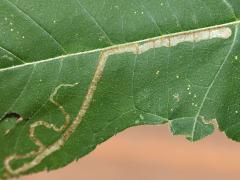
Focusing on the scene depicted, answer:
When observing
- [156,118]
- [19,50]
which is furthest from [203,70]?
[19,50]

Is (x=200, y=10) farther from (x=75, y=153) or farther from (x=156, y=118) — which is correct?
(x=75, y=153)

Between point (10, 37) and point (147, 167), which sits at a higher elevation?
point (10, 37)

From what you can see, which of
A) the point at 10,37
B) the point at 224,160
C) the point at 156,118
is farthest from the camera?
the point at 224,160

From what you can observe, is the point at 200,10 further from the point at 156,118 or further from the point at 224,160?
the point at 224,160

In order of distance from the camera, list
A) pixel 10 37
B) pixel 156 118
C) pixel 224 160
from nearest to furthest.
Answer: pixel 10 37
pixel 156 118
pixel 224 160

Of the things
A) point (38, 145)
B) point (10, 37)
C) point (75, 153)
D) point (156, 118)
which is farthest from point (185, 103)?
point (10, 37)

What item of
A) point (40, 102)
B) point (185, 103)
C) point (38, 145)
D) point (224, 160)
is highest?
point (40, 102)

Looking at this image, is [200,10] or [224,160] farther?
[224,160]
